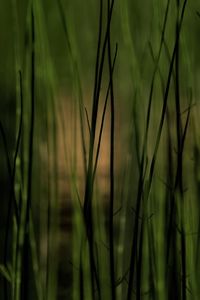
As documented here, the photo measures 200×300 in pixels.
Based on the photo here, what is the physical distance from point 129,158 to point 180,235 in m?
0.15

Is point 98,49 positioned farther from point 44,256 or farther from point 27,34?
point 44,256

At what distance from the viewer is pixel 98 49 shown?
35.5 inches

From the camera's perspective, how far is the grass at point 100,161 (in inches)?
35.2

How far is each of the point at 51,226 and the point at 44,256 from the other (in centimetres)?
5

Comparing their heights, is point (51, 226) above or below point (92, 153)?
below

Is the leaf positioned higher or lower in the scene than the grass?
lower

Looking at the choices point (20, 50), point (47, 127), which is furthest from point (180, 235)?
point (20, 50)

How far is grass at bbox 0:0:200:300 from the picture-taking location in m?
0.89

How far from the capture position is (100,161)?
90 cm

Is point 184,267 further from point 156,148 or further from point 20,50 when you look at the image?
point 20,50

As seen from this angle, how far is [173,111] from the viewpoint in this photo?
0.91 metres

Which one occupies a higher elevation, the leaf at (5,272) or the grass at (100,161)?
the grass at (100,161)

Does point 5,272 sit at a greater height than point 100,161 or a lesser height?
lesser

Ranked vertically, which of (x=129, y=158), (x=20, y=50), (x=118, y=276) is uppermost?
(x=20, y=50)
